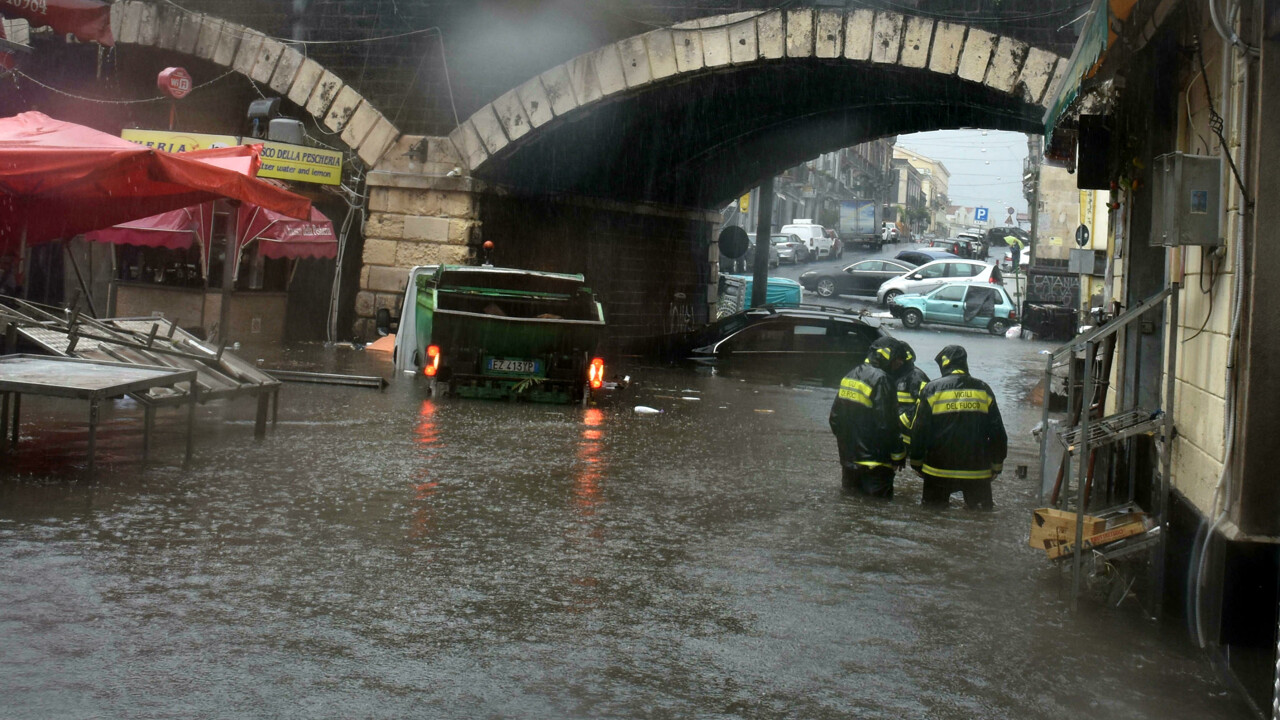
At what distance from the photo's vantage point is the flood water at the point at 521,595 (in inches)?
179

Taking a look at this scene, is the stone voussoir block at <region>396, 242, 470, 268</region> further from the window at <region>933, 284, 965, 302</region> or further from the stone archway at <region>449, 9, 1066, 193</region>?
the window at <region>933, 284, 965, 302</region>

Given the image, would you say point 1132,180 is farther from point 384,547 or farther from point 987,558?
point 384,547

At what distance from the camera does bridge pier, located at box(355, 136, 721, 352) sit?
18672 millimetres

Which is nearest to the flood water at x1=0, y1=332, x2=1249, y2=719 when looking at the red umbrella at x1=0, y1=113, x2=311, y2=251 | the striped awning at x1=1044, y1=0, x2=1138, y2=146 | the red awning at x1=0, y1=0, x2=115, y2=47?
the red umbrella at x1=0, y1=113, x2=311, y2=251

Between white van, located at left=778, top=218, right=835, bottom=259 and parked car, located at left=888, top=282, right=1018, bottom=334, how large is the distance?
19788mm

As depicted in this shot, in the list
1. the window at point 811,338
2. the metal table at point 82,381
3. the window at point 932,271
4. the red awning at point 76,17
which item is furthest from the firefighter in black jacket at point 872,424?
the window at point 932,271

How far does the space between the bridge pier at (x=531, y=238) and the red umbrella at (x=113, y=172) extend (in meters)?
6.52

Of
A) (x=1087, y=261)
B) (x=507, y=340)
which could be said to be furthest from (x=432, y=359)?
(x=1087, y=261)

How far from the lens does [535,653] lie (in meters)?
4.98

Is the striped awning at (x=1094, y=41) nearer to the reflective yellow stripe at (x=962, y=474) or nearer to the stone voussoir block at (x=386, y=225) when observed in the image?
the reflective yellow stripe at (x=962, y=474)

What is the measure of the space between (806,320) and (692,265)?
691 cm

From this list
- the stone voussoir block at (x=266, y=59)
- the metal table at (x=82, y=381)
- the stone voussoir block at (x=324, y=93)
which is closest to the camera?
the metal table at (x=82, y=381)

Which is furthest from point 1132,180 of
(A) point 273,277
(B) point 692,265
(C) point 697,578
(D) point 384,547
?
(B) point 692,265

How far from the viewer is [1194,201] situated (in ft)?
17.9
